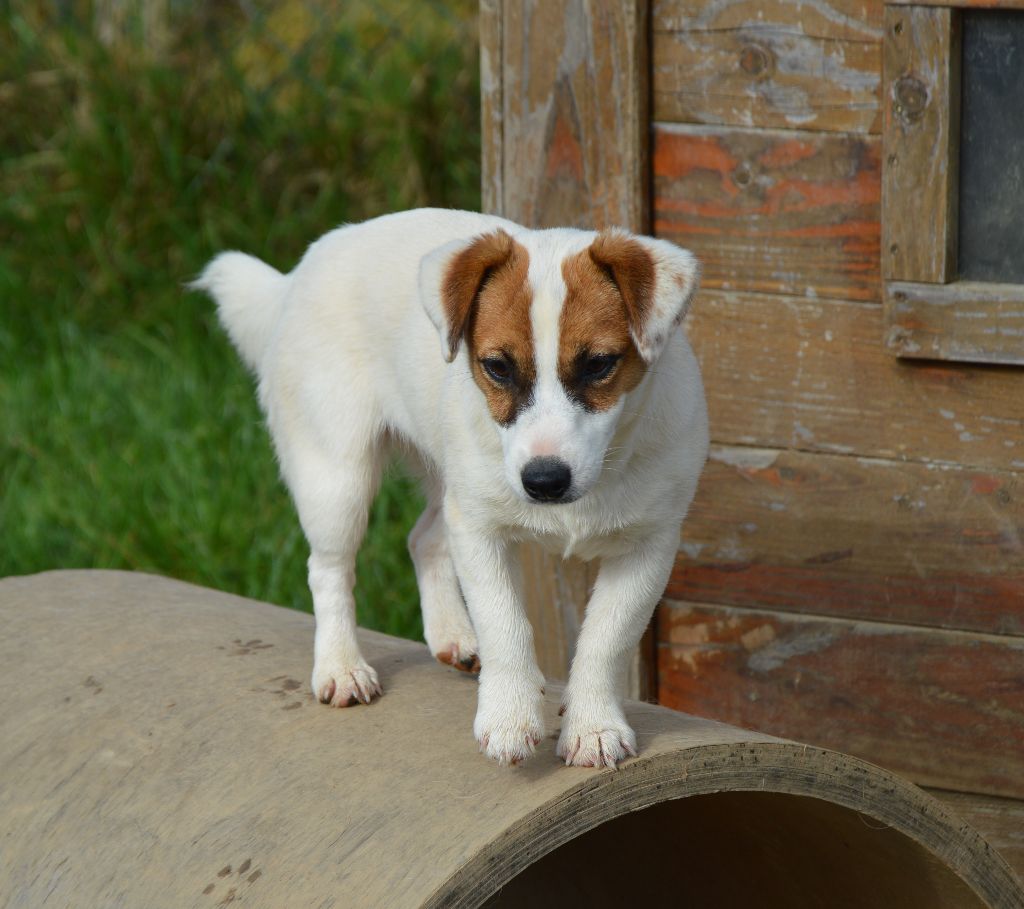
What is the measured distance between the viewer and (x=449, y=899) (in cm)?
271

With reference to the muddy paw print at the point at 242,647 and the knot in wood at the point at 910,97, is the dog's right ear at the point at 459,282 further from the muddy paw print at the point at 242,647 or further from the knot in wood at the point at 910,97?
the knot in wood at the point at 910,97

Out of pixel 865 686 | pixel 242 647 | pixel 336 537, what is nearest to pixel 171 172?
pixel 242 647

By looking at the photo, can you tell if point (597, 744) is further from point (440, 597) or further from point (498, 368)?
point (440, 597)

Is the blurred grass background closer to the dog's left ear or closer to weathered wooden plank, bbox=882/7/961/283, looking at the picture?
weathered wooden plank, bbox=882/7/961/283

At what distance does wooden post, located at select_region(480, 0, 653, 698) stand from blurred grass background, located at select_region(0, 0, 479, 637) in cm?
203

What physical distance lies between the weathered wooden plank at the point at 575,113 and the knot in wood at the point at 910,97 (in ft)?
2.05

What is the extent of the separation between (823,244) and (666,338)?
1.30m

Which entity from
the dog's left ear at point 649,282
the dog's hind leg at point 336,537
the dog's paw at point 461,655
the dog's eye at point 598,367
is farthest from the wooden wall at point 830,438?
the dog's eye at point 598,367

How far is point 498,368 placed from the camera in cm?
285

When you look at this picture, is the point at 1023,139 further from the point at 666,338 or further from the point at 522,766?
the point at 522,766

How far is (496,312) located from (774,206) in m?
1.40

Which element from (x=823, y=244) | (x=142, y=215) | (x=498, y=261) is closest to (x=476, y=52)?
(x=142, y=215)

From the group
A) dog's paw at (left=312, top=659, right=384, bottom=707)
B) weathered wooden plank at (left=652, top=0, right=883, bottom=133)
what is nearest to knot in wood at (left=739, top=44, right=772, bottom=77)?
weathered wooden plank at (left=652, top=0, right=883, bottom=133)

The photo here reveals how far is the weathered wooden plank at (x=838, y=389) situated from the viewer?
12.9 ft
